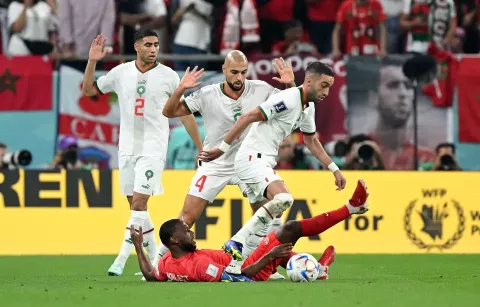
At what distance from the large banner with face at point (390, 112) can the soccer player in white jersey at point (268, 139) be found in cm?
663

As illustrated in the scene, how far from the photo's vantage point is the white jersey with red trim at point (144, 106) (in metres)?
12.5

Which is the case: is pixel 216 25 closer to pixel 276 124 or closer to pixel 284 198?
pixel 276 124

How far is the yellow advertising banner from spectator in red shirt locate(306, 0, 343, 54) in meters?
3.68

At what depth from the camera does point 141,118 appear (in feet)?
41.1

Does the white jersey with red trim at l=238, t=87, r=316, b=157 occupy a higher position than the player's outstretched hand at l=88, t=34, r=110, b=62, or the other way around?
the player's outstretched hand at l=88, t=34, r=110, b=62

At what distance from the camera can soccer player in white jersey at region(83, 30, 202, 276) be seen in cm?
1238

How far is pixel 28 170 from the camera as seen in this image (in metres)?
16.4

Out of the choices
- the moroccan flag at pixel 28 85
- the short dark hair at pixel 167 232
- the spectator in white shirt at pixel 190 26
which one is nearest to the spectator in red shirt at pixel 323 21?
the spectator in white shirt at pixel 190 26

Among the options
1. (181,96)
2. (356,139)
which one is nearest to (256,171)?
(181,96)

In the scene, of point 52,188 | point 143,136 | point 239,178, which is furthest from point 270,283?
point 52,188

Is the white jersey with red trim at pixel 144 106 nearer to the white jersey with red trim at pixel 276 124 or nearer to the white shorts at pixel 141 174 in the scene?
the white shorts at pixel 141 174

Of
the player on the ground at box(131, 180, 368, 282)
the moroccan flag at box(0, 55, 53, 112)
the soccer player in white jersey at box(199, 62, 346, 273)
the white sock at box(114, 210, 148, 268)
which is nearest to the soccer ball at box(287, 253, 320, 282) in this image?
the player on the ground at box(131, 180, 368, 282)

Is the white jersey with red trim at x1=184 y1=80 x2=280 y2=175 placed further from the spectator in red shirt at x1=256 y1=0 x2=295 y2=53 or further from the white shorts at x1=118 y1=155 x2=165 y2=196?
the spectator in red shirt at x1=256 y1=0 x2=295 y2=53

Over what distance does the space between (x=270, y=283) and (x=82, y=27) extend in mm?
8991
